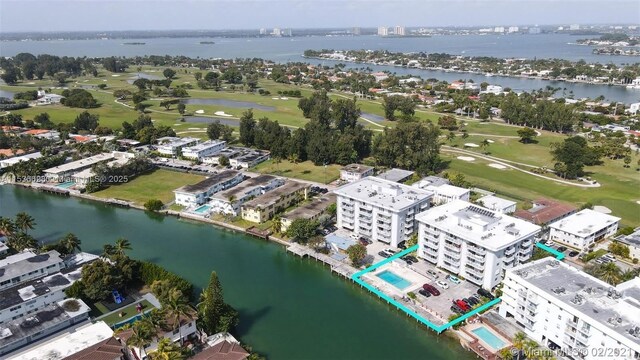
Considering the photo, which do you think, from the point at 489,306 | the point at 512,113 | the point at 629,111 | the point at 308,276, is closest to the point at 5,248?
the point at 308,276

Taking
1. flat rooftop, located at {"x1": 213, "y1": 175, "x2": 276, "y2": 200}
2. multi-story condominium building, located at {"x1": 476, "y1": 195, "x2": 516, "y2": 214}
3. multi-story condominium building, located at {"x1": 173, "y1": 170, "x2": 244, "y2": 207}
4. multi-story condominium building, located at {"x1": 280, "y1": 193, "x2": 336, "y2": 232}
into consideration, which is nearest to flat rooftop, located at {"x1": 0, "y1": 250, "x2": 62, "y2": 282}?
multi-story condominium building, located at {"x1": 173, "y1": 170, "x2": 244, "y2": 207}

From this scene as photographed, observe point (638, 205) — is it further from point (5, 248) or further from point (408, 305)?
point (5, 248)

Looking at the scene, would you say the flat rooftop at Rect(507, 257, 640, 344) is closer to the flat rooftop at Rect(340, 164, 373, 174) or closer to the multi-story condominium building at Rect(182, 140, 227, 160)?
the flat rooftop at Rect(340, 164, 373, 174)

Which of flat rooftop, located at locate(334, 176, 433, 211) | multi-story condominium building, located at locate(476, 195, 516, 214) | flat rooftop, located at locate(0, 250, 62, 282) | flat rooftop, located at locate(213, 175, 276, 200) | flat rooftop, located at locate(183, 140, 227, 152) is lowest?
multi-story condominium building, located at locate(476, 195, 516, 214)

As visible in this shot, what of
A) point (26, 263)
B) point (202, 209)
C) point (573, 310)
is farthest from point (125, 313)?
point (573, 310)

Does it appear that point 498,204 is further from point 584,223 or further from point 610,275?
point 610,275
